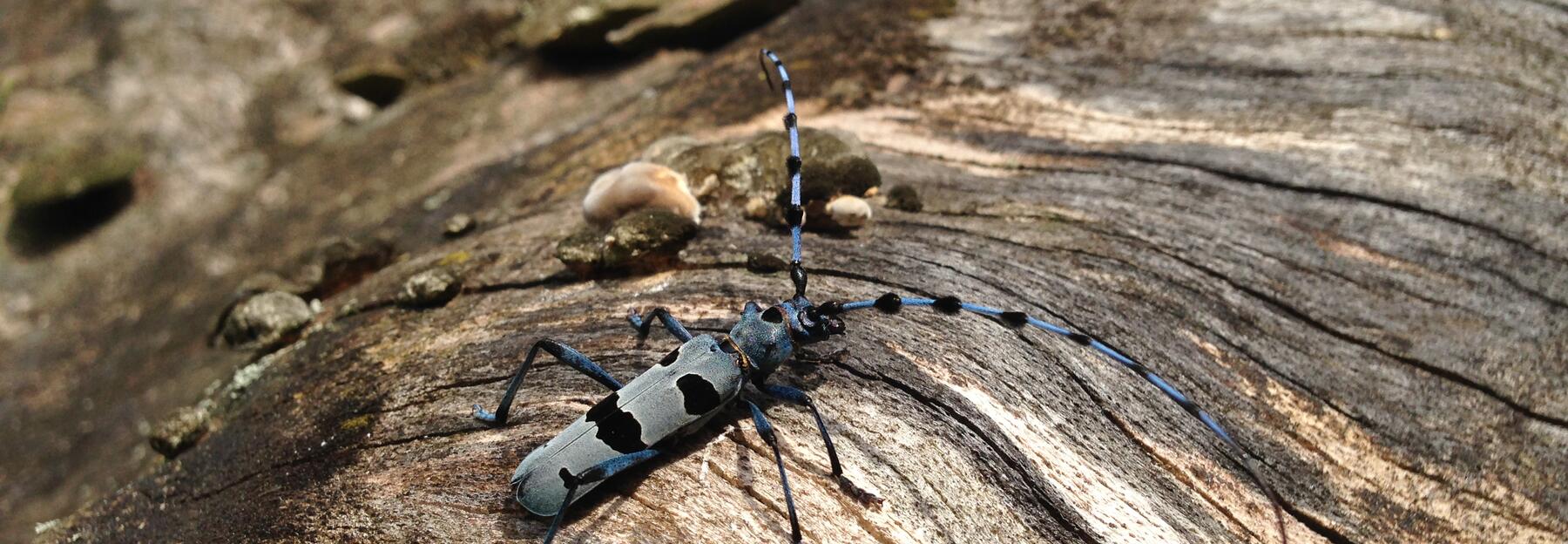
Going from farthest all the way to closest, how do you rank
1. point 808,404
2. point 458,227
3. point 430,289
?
point 458,227 → point 430,289 → point 808,404

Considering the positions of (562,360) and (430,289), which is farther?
(430,289)

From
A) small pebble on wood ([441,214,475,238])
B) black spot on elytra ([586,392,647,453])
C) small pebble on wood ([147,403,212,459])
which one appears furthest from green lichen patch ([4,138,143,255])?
black spot on elytra ([586,392,647,453])

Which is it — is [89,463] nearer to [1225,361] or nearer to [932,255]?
[932,255]

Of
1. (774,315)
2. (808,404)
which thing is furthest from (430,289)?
(808,404)

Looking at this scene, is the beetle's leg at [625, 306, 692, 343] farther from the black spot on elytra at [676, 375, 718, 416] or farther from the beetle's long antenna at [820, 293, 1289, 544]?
the beetle's long antenna at [820, 293, 1289, 544]

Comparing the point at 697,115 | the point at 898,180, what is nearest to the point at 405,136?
the point at 697,115

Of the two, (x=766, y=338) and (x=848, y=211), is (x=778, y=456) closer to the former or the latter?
(x=766, y=338)

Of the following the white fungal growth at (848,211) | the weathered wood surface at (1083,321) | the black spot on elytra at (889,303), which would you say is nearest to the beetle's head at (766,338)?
the weathered wood surface at (1083,321)
